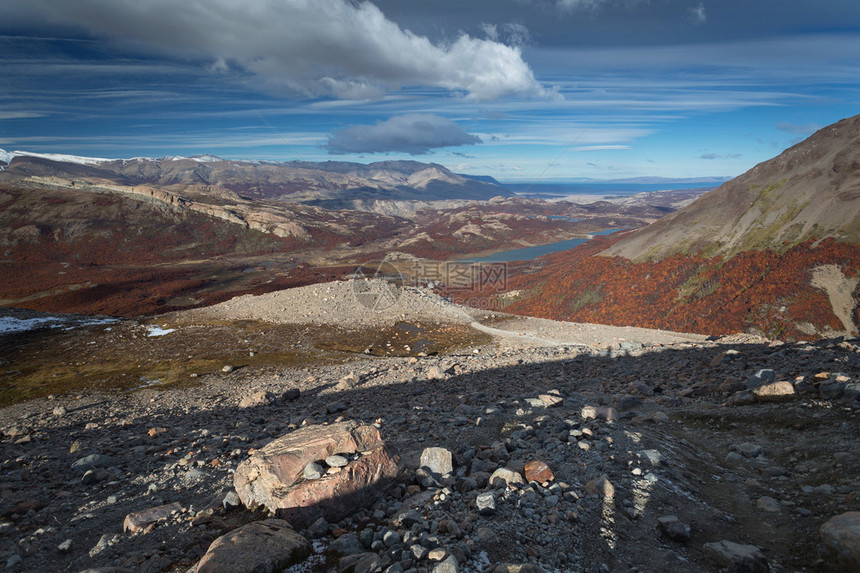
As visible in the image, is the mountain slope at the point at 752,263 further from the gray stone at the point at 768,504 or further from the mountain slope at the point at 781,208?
the gray stone at the point at 768,504

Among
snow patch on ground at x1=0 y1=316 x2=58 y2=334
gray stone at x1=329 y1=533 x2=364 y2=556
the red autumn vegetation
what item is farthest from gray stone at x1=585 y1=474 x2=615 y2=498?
snow patch on ground at x1=0 y1=316 x2=58 y2=334

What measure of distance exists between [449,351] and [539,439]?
19519 mm

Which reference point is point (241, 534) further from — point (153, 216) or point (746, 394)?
point (153, 216)

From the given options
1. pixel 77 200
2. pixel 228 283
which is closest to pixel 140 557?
pixel 228 283

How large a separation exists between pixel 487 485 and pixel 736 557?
10.6ft

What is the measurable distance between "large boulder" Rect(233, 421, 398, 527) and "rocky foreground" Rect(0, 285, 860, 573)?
3cm

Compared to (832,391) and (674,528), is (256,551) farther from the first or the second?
(832,391)

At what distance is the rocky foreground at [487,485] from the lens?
15.5 ft

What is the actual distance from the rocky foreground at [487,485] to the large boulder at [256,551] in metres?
0.02

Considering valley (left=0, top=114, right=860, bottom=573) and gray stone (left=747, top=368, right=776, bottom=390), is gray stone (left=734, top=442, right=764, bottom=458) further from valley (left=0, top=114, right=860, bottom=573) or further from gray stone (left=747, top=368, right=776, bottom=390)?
gray stone (left=747, top=368, right=776, bottom=390)

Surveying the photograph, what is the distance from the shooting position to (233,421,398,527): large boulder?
593 centimetres

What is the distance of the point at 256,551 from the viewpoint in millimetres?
4633

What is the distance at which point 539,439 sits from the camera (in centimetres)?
849

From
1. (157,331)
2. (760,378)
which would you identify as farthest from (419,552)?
(157,331)
